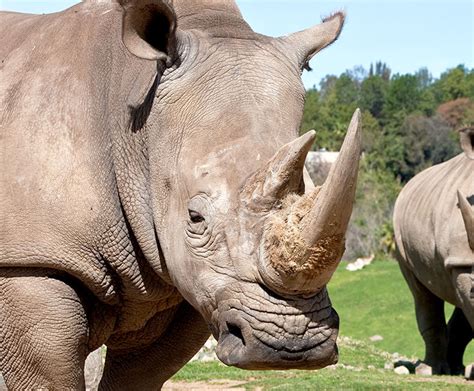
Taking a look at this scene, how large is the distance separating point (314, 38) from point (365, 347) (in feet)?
32.2

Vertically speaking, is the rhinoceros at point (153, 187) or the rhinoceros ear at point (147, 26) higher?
the rhinoceros ear at point (147, 26)

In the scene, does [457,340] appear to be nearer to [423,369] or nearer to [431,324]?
[431,324]

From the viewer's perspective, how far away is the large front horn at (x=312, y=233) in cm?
342

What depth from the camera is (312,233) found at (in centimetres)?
348

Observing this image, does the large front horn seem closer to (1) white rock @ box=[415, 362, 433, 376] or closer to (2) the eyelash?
(2) the eyelash

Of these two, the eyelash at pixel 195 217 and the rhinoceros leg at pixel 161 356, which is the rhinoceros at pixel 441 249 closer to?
the rhinoceros leg at pixel 161 356

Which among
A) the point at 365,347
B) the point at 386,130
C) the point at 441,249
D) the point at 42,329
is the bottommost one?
the point at 386,130

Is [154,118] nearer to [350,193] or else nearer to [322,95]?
[350,193]

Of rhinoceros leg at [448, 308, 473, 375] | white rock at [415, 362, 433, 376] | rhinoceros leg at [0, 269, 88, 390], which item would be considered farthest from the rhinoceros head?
rhinoceros leg at [448, 308, 473, 375]

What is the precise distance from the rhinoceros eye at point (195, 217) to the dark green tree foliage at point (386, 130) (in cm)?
1366

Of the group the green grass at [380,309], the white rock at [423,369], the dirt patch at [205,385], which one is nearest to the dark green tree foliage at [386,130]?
the green grass at [380,309]

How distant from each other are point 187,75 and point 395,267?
23.4 meters

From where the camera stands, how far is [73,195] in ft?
13.9

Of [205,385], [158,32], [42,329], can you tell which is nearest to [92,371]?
[205,385]
